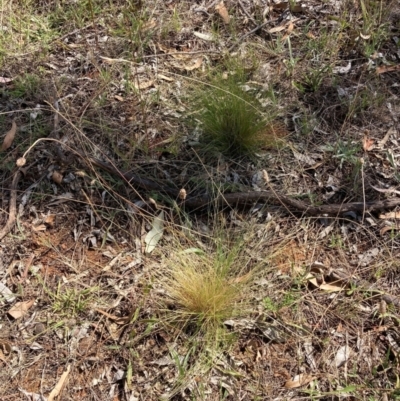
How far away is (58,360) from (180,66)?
5.38ft

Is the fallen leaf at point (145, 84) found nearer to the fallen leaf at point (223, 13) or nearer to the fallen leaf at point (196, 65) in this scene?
the fallen leaf at point (196, 65)

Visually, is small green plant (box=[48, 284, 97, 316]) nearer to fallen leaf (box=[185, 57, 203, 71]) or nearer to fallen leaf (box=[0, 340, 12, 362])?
fallen leaf (box=[0, 340, 12, 362])

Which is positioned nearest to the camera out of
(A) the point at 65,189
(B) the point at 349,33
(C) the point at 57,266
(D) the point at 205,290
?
(D) the point at 205,290

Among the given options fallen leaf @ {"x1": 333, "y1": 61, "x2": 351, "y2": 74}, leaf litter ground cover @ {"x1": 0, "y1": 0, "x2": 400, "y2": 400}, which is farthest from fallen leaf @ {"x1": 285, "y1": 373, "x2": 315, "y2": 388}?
fallen leaf @ {"x1": 333, "y1": 61, "x2": 351, "y2": 74}

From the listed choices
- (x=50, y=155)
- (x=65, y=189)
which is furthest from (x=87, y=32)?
(x=65, y=189)

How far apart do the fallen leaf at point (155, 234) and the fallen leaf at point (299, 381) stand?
2.52 ft

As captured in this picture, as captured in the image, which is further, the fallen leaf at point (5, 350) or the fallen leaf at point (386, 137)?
the fallen leaf at point (386, 137)

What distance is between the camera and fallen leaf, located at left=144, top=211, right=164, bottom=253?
6.95 ft

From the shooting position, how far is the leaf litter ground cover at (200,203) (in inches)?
72.6

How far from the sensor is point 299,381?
5.89ft

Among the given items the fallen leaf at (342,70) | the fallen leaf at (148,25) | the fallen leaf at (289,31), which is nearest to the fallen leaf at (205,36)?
the fallen leaf at (148,25)

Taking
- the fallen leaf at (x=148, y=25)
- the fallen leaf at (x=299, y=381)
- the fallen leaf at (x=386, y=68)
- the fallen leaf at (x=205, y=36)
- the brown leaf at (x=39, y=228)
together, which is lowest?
the fallen leaf at (x=299, y=381)

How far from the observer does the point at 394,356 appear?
1836 mm

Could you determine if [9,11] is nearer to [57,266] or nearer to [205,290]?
[57,266]
